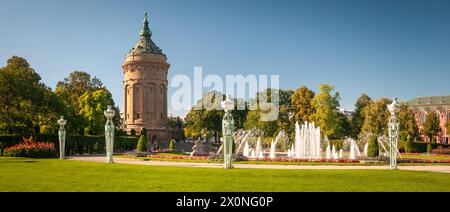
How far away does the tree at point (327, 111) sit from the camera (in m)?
57.0

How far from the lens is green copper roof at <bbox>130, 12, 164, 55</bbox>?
69250 millimetres

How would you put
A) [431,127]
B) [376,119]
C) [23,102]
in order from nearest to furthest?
[23,102] < [376,119] < [431,127]

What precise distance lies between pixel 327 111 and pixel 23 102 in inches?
1473

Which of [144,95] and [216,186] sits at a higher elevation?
[144,95]

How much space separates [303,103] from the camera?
62.8m

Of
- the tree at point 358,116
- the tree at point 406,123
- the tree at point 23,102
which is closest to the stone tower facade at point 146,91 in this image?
the tree at point 23,102

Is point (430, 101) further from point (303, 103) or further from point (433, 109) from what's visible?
point (303, 103)

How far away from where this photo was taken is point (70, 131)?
49562 millimetres

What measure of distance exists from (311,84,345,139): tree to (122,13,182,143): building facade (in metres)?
25.3

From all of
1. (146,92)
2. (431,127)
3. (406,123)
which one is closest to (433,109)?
(431,127)

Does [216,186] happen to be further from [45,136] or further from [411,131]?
[411,131]

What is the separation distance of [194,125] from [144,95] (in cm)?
1038
